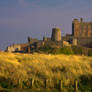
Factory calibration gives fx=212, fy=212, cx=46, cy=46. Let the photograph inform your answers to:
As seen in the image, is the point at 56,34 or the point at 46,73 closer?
the point at 46,73

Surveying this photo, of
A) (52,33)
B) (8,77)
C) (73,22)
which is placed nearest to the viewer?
(8,77)

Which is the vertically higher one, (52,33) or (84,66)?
(52,33)

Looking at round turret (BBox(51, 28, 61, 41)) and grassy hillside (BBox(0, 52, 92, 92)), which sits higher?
round turret (BBox(51, 28, 61, 41))

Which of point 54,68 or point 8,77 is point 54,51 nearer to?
point 54,68

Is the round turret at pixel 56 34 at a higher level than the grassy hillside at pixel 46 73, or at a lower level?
higher

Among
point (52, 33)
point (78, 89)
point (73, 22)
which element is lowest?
point (78, 89)

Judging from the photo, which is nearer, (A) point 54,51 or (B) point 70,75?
(B) point 70,75

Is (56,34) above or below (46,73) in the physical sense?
above

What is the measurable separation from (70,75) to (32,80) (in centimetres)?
240

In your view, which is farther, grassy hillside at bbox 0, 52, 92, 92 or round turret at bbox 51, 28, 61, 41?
round turret at bbox 51, 28, 61, 41

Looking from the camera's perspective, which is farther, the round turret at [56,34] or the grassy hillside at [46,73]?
the round turret at [56,34]

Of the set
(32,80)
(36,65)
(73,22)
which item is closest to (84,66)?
(36,65)

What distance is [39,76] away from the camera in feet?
40.5

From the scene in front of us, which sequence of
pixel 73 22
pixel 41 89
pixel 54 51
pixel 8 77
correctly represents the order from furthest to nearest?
pixel 73 22 → pixel 54 51 → pixel 8 77 → pixel 41 89
